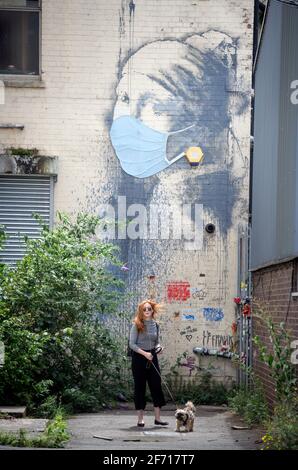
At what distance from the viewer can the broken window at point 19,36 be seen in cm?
1856

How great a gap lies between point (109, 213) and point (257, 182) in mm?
3053

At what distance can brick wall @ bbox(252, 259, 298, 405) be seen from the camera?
41.7 feet

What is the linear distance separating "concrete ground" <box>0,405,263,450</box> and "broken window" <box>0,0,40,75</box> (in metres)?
6.75

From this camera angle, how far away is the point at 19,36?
61.3 ft

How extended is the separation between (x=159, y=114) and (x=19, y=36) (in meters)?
3.00

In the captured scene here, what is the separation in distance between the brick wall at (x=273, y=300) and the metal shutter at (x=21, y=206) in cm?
426

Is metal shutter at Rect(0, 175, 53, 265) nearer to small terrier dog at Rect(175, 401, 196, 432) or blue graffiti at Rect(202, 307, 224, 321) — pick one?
blue graffiti at Rect(202, 307, 224, 321)

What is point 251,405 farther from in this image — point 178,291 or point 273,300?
point 178,291

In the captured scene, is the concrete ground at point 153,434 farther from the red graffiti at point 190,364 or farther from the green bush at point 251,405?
the red graffiti at point 190,364

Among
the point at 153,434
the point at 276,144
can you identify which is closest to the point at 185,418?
the point at 153,434

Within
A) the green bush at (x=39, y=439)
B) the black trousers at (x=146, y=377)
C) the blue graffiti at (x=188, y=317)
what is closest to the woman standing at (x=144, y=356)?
the black trousers at (x=146, y=377)

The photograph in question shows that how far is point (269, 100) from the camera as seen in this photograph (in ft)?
49.3

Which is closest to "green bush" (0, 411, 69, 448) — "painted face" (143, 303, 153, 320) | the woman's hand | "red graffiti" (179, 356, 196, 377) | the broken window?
the woman's hand

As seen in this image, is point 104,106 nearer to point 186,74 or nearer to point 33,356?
point 186,74
